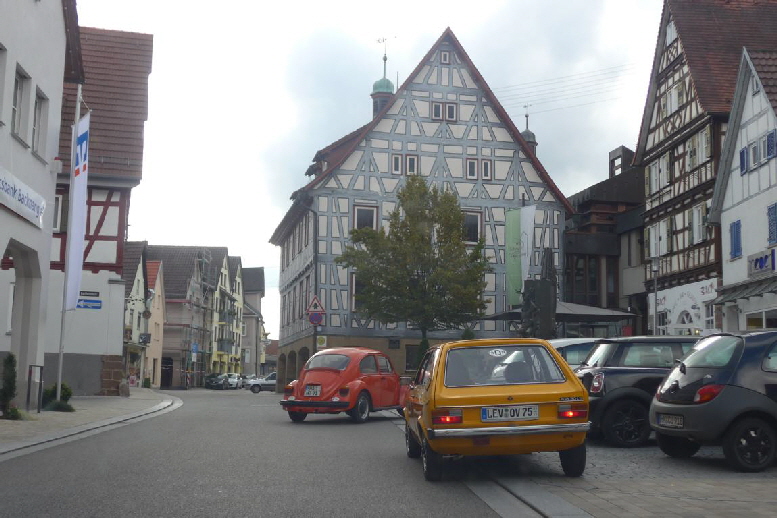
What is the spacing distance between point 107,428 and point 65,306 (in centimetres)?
569

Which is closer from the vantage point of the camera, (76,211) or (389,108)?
(76,211)

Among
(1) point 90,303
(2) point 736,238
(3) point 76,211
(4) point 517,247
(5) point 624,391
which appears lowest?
(5) point 624,391

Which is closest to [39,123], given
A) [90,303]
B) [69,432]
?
[69,432]

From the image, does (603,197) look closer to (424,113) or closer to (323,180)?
(424,113)

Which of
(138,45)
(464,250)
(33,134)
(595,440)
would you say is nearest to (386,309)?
(464,250)

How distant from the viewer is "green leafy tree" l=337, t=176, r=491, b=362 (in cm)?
3838

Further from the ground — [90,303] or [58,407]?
[90,303]

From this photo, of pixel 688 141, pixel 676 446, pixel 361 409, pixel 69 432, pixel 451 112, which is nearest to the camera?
pixel 676 446

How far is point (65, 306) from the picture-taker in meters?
22.4

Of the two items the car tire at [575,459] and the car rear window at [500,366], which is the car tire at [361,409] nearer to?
the car rear window at [500,366]

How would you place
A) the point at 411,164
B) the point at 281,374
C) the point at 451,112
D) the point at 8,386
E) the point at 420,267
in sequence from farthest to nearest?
the point at 281,374, the point at 451,112, the point at 411,164, the point at 420,267, the point at 8,386

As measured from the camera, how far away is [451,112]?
47.4 m

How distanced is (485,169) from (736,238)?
1849 cm

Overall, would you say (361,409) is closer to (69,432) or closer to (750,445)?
(69,432)
